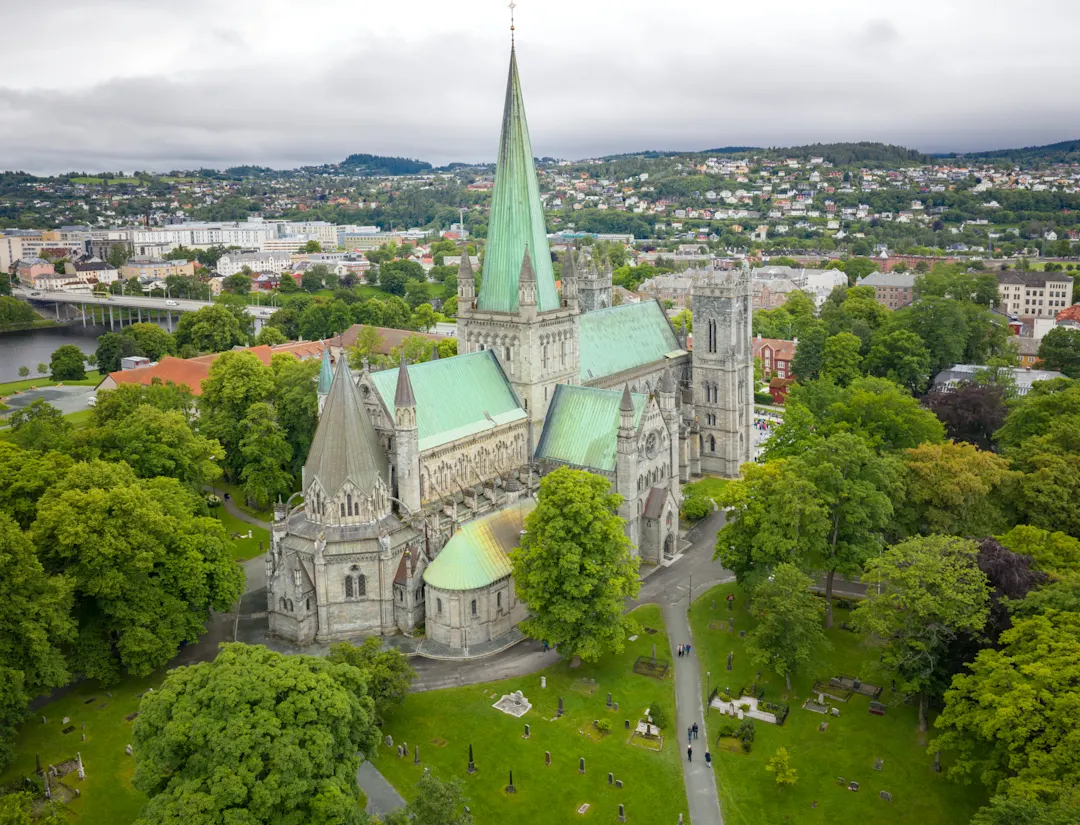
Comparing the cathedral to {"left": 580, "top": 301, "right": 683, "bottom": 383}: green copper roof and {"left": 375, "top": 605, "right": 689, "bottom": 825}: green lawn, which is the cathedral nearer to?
{"left": 580, "top": 301, "right": 683, "bottom": 383}: green copper roof

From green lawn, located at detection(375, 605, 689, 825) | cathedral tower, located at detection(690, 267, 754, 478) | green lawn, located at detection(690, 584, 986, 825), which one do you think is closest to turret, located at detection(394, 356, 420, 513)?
green lawn, located at detection(375, 605, 689, 825)

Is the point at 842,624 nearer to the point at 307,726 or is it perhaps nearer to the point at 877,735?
the point at 877,735

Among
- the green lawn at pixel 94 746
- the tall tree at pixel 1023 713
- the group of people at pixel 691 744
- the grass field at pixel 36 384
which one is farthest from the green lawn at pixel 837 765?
the grass field at pixel 36 384

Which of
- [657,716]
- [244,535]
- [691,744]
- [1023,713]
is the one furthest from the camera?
[244,535]

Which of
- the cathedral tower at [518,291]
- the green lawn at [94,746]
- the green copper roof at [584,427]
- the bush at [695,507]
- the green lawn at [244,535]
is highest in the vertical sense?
the cathedral tower at [518,291]

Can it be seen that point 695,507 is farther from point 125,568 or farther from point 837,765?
point 125,568

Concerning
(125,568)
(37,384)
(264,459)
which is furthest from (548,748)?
(37,384)

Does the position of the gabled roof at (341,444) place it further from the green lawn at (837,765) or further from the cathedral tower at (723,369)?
the cathedral tower at (723,369)
